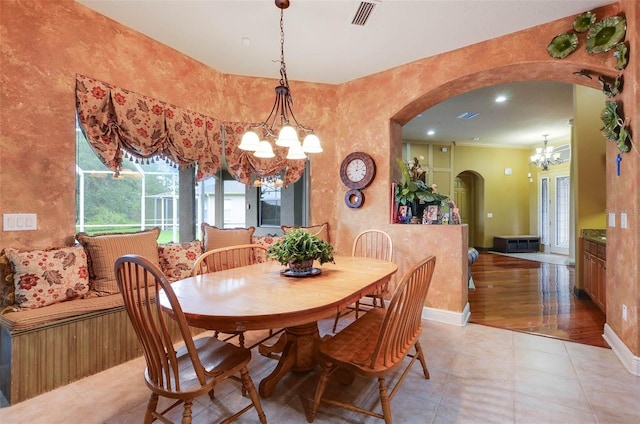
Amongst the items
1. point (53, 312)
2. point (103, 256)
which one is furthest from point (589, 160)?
point (53, 312)

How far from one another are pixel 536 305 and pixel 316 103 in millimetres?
3764

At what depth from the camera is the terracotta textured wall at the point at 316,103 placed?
2268 mm

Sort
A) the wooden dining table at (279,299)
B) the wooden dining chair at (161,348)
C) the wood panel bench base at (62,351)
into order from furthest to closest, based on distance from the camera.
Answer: the wood panel bench base at (62,351), the wooden dining table at (279,299), the wooden dining chair at (161,348)

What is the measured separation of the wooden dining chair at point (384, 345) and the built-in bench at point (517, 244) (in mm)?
7512

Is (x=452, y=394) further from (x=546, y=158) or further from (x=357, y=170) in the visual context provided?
(x=546, y=158)

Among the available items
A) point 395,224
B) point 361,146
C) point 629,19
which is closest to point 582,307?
point 395,224

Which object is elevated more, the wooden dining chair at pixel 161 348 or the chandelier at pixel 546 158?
the chandelier at pixel 546 158

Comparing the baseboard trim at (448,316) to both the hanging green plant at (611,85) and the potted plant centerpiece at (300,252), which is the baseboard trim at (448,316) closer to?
the potted plant centerpiece at (300,252)

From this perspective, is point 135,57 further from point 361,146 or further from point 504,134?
point 504,134

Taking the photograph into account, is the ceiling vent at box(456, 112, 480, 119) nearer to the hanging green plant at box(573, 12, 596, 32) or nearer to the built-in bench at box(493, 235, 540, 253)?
the hanging green plant at box(573, 12, 596, 32)

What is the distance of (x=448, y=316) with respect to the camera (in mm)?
3234

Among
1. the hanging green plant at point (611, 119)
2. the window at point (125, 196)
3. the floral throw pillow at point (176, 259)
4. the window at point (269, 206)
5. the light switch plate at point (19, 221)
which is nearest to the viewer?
the light switch plate at point (19, 221)

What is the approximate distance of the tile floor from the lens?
5.83ft

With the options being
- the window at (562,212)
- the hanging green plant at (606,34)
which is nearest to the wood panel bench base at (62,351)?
the hanging green plant at (606,34)
